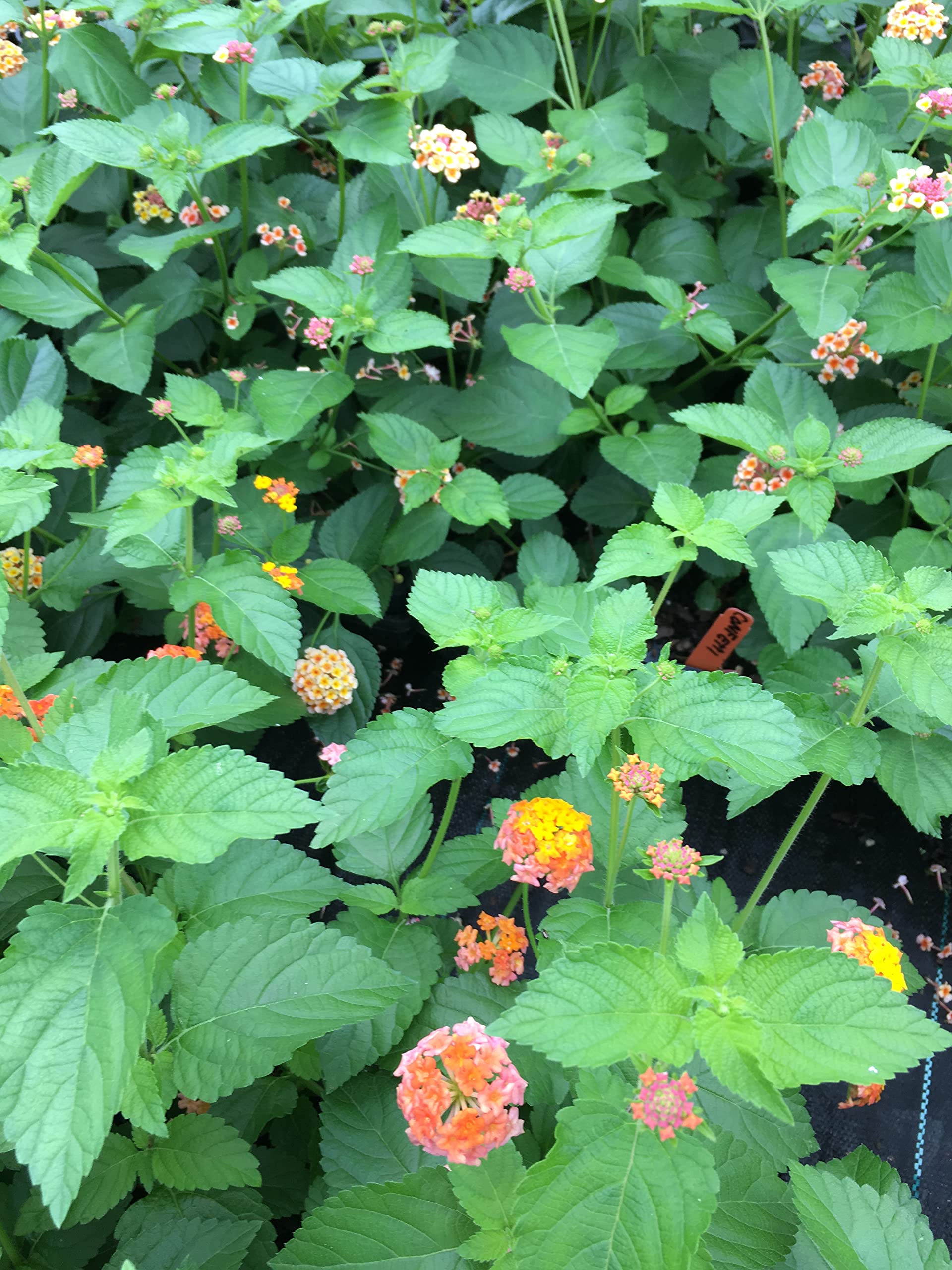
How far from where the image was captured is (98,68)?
6.85 ft

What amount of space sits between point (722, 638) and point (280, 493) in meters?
0.90

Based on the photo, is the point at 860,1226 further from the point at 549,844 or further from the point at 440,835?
the point at 440,835

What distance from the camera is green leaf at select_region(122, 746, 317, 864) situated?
0.97m

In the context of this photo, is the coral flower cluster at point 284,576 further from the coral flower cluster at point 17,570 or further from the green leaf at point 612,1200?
the green leaf at point 612,1200

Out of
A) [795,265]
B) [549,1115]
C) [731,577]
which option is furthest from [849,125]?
[549,1115]

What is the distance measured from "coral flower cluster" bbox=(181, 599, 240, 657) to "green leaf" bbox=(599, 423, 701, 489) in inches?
35.0

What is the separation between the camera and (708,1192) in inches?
35.7

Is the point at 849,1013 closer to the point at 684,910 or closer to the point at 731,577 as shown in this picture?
the point at 684,910

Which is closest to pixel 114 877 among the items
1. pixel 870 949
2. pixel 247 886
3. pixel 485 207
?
pixel 247 886

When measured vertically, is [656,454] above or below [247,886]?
above

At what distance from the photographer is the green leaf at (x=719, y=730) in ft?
3.60

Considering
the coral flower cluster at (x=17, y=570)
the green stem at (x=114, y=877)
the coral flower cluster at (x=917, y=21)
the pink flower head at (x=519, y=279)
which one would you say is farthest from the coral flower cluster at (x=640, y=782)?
the coral flower cluster at (x=917, y=21)

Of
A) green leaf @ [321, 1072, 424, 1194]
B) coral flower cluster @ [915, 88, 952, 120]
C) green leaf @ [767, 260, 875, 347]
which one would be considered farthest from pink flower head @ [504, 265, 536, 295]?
green leaf @ [321, 1072, 424, 1194]

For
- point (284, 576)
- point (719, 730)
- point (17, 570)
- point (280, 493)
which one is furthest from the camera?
point (17, 570)
